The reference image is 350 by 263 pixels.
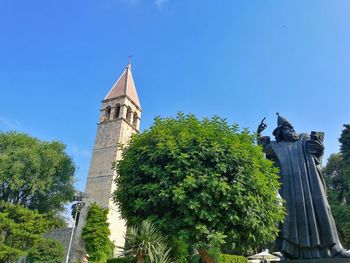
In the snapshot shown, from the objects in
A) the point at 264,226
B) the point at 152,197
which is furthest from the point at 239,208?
the point at 152,197

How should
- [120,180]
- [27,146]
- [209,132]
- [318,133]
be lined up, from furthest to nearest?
[27,146]
[120,180]
[209,132]
[318,133]

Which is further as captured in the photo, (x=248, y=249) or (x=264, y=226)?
A: (x=248, y=249)

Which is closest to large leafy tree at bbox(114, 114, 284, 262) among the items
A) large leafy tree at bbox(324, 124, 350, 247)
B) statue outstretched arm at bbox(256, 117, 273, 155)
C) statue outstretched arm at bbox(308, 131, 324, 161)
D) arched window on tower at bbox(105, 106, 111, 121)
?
statue outstretched arm at bbox(256, 117, 273, 155)

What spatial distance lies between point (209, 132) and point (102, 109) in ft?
119

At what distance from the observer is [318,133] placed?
22.6 ft

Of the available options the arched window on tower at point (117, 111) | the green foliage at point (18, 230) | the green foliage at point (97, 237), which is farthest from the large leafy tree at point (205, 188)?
the arched window on tower at point (117, 111)

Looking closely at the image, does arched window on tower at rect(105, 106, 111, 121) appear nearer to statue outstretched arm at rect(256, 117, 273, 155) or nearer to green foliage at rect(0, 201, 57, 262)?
green foliage at rect(0, 201, 57, 262)

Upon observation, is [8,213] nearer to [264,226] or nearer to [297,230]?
[264,226]

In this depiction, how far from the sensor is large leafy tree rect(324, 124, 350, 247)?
2302cm

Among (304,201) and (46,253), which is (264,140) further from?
(46,253)

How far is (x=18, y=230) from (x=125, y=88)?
25039 mm

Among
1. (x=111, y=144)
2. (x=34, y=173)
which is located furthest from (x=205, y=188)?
(x=111, y=144)

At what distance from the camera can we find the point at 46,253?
84.4ft

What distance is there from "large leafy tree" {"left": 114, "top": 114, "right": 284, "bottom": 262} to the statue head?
1.09 meters
